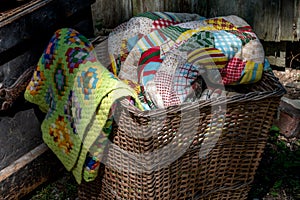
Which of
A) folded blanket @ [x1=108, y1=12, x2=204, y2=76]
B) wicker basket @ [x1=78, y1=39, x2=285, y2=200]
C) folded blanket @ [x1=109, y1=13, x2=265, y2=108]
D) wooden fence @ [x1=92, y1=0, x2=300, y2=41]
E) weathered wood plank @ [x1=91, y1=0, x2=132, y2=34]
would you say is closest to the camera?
wicker basket @ [x1=78, y1=39, x2=285, y2=200]

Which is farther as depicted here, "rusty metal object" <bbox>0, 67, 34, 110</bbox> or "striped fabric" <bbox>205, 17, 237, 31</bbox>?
"striped fabric" <bbox>205, 17, 237, 31</bbox>

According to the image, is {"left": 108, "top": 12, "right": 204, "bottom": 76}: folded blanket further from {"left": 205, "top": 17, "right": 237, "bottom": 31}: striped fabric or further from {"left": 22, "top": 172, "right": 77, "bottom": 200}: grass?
{"left": 22, "top": 172, "right": 77, "bottom": 200}: grass

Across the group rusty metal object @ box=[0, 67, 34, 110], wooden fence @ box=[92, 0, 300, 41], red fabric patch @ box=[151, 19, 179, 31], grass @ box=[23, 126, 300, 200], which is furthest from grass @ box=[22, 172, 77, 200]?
wooden fence @ box=[92, 0, 300, 41]

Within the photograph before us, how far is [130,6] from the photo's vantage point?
4082 millimetres

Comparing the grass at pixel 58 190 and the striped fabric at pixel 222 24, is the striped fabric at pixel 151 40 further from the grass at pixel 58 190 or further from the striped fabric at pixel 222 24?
the grass at pixel 58 190

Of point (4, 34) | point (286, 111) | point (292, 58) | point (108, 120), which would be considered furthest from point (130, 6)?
point (108, 120)

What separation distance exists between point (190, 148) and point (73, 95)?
0.56m

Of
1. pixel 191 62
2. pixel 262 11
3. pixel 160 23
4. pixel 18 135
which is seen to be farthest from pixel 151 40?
pixel 262 11

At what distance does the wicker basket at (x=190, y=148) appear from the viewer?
7.17ft

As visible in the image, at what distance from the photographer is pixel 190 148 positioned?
91.1 inches

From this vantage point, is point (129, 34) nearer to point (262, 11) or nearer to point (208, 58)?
point (208, 58)

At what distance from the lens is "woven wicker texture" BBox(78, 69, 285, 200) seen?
2186 mm

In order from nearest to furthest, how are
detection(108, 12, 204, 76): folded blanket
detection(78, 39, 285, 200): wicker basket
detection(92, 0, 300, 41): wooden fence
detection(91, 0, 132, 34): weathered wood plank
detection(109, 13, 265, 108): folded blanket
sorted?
detection(78, 39, 285, 200): wicker basket → detection(109, 13, 265, 108): folded blanket → detection(108, 12, 204, 76): folded blanket → detection(92, 0, 300, 41): wooden fence → detection(91, 0, 132, 34): weathered wood plank

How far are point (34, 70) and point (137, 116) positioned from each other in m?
0.80
